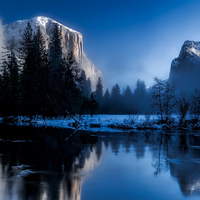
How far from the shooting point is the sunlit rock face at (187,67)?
131 metres

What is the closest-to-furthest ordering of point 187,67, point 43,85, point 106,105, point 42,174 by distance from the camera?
point 42,174
point 43,85
point 106,105
point 187,67

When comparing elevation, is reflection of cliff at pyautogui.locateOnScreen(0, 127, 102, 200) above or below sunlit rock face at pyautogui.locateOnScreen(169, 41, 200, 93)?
below

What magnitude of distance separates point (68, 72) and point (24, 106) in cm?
1151

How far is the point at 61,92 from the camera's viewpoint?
3728 cm

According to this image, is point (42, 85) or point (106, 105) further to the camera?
point (106, 105)

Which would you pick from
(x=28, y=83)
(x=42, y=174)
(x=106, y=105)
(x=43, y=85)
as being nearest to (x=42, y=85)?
(x=43, y=85)

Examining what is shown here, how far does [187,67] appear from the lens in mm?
147750

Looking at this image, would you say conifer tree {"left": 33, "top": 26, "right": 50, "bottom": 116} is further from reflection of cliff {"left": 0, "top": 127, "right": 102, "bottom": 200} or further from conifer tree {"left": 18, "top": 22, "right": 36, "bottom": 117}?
reflection of cliff {"left": 0, "top": 127, "right": 102, "bottom": 200}

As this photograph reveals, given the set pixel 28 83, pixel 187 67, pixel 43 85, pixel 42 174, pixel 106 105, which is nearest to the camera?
pixel 42 174

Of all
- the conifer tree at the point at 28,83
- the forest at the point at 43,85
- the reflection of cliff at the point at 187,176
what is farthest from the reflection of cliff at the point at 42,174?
the conifer tree at the point at 28,83

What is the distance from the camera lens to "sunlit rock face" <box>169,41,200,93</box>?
5174 inches

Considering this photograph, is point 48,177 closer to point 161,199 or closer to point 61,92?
point 161,199

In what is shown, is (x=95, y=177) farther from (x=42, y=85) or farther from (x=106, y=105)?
(x=106, y=105)

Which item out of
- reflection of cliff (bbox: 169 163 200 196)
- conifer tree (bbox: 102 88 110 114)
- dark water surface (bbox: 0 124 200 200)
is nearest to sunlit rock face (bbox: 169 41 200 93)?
conifer tree (bbox: 102 88 110 114)
